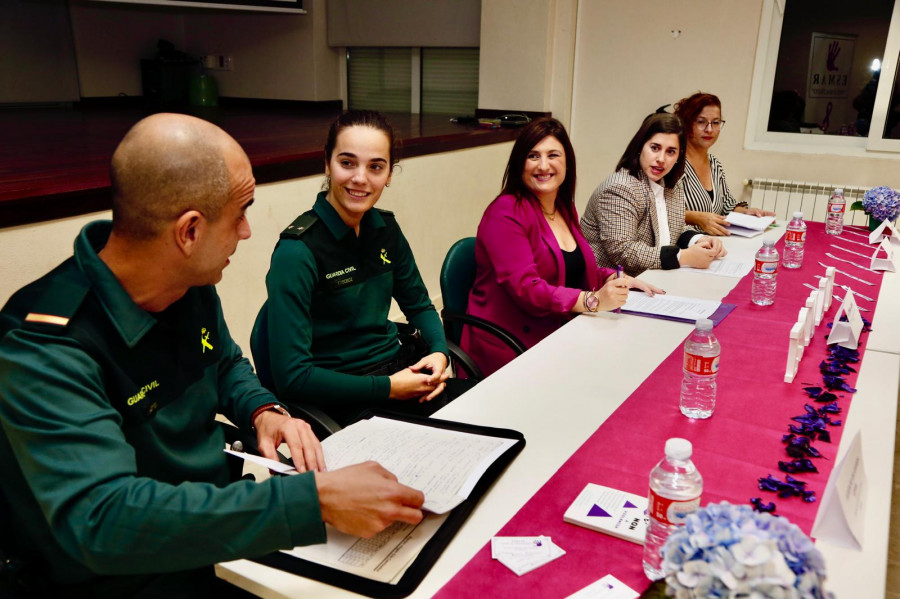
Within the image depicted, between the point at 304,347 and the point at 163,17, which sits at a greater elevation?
the point at 163,17

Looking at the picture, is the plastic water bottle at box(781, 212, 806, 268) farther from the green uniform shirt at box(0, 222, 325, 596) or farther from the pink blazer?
the green uniform shirt at box(0, 222, 325, 596)

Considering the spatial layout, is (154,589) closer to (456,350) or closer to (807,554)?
(807,554)

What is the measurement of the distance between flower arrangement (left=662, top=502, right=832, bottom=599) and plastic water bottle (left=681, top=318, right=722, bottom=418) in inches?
26.4

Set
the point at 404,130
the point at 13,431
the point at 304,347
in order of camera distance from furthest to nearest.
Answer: the point at 404,130 → the point at 304,347 → the point at 13,431

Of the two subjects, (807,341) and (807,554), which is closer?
(807,554)

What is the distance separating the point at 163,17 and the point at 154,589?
595 cm

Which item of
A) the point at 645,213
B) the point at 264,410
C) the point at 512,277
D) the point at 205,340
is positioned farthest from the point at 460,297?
the point at 205,340

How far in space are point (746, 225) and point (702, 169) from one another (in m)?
0.48

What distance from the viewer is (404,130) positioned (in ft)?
12.9

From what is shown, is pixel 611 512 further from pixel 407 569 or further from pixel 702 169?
pixel 702 169

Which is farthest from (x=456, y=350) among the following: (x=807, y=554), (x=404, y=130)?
(x=404, y=130)

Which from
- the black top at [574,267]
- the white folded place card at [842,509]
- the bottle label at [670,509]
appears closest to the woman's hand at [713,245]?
the black top at [574,267]

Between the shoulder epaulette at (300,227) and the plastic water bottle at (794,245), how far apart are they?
69.2 inches

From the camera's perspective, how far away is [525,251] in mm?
2168
